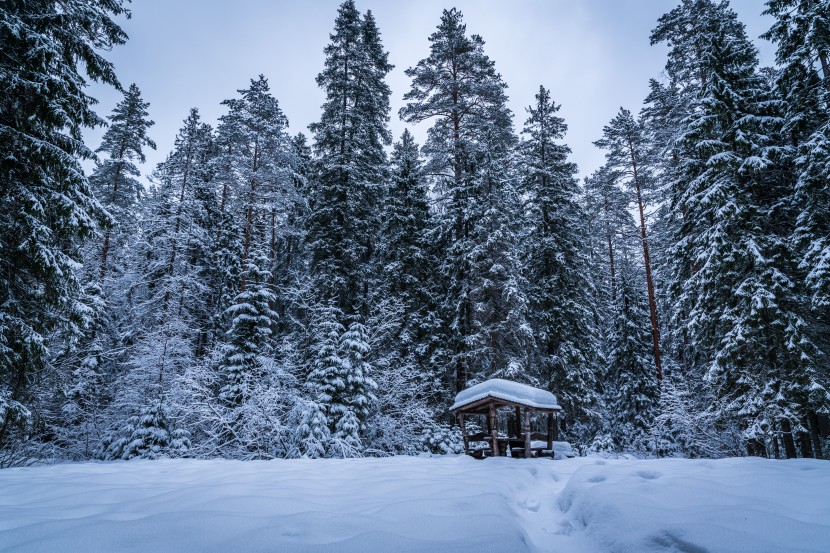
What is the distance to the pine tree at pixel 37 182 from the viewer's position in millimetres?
7633

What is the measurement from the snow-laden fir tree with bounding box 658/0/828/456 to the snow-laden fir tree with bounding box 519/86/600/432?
545cm

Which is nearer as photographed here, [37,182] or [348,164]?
[37,182]

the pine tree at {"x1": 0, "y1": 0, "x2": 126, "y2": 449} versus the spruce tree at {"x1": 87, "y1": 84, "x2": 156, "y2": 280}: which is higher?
the spruce tree at {"x1": 87, "y1": 84, "x2": 156, "y2": 280}

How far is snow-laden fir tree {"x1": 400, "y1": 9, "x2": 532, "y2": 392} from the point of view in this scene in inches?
713

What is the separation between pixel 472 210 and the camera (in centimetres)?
1894

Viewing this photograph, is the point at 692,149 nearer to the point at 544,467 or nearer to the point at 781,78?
the point at 781,78

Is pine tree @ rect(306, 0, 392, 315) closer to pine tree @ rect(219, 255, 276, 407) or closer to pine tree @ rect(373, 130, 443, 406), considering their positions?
pine tree @ rect(373, 130, 443, 406)

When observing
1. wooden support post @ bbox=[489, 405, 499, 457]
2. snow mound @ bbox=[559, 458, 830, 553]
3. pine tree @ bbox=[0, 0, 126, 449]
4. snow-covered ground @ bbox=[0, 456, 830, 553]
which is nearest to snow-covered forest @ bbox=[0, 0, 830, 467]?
pine tree @ bbox=[0, 0, 126, 449]

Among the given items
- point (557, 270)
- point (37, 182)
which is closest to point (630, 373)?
point (557, 270)

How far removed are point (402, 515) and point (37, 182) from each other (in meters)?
9.82

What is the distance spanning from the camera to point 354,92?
68.1 feet

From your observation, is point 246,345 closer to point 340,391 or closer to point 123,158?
point 340,391

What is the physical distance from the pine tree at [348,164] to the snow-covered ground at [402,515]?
1438 centimetres

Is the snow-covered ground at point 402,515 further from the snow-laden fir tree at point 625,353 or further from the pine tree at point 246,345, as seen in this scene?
the snow-laden fir tree at point 625,353
